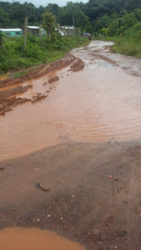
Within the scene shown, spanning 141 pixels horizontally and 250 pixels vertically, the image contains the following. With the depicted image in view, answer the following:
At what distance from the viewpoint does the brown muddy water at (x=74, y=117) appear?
4.99 metres

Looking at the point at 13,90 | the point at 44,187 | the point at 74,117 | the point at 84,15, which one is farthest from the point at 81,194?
the point at 84,15

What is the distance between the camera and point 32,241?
262 cm

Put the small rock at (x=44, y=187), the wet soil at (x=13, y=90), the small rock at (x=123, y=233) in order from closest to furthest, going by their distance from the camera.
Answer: the small rock at (x=123, y=233) < the small rock at (x=44, y=187) < the wet soil at (x=13, y=90)

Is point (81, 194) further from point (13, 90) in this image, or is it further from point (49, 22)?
point (49, 22)

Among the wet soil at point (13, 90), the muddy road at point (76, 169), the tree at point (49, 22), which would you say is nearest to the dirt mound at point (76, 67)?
the wet soil at point (13, 90)

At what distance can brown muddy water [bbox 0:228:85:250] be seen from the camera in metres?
2.52

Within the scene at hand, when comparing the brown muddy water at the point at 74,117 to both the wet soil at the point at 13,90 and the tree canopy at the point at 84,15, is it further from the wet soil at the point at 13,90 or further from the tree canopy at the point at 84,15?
the tree canopy at the point at 84,15

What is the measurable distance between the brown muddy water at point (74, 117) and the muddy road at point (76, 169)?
0.08ft

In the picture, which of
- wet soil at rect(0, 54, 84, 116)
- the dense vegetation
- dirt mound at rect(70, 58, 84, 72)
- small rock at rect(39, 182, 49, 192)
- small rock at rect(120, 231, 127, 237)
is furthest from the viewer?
the dense vegetation

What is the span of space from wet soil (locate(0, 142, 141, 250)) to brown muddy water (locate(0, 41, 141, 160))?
637 millimetres

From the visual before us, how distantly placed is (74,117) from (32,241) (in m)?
4.22

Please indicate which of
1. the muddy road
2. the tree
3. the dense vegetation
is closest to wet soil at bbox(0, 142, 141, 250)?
the muddy road

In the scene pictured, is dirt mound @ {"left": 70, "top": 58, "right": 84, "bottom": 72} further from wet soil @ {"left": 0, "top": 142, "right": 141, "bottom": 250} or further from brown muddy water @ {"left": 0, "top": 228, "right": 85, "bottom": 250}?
brown muddy water @ {"left": 0, "top": 228, "right": 85, "bottom": 250}

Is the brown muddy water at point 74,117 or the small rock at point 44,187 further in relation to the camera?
the brown muddy water at point 74,117
